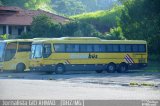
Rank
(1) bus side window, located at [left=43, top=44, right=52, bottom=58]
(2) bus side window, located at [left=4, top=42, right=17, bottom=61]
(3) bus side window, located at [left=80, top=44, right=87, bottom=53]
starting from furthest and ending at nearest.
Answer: (2) bus side window, located at [left=4, top=42, right=17, bottom=61] → (3) bus side window, located at [left=80, top=44, right=87, bottom=53] → (1) bus side window, located at [left=43, top=44, right=52, bottom=58]

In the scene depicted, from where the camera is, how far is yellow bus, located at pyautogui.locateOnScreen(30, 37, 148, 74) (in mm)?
36438

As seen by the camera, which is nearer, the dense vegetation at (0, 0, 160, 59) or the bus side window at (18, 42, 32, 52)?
the bus side window at (18, 42, 32, 52)

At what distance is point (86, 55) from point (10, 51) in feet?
22.4

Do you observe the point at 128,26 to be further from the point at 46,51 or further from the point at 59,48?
the point at 46,51

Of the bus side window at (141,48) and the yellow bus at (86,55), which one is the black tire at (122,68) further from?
the bus side window at (141,48)

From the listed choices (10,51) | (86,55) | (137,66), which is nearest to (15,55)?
(10,51)

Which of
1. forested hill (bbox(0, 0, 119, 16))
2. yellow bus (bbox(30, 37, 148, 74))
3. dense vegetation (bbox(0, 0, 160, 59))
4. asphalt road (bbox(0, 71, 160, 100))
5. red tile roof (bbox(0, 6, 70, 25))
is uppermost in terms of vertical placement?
forested hill (bbox(0, 0, 119, 16))

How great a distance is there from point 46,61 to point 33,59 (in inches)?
54.3

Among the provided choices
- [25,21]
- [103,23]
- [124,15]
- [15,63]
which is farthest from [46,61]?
[103,23]

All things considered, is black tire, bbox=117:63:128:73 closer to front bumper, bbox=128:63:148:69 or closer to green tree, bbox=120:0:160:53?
front bumper, bbox=128:63:148:69

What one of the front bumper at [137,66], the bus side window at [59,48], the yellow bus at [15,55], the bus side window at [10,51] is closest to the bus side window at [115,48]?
the front bumper at [137,66]

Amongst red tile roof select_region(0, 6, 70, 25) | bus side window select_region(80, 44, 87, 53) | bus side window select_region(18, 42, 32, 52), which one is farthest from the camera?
red tile roof select_region(0, 6, 70, 25)

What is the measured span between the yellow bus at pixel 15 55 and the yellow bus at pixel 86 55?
2.64 metres

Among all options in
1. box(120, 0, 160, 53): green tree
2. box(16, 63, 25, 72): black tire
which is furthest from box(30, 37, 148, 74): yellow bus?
box(120, 0, 160, 53): green tree
